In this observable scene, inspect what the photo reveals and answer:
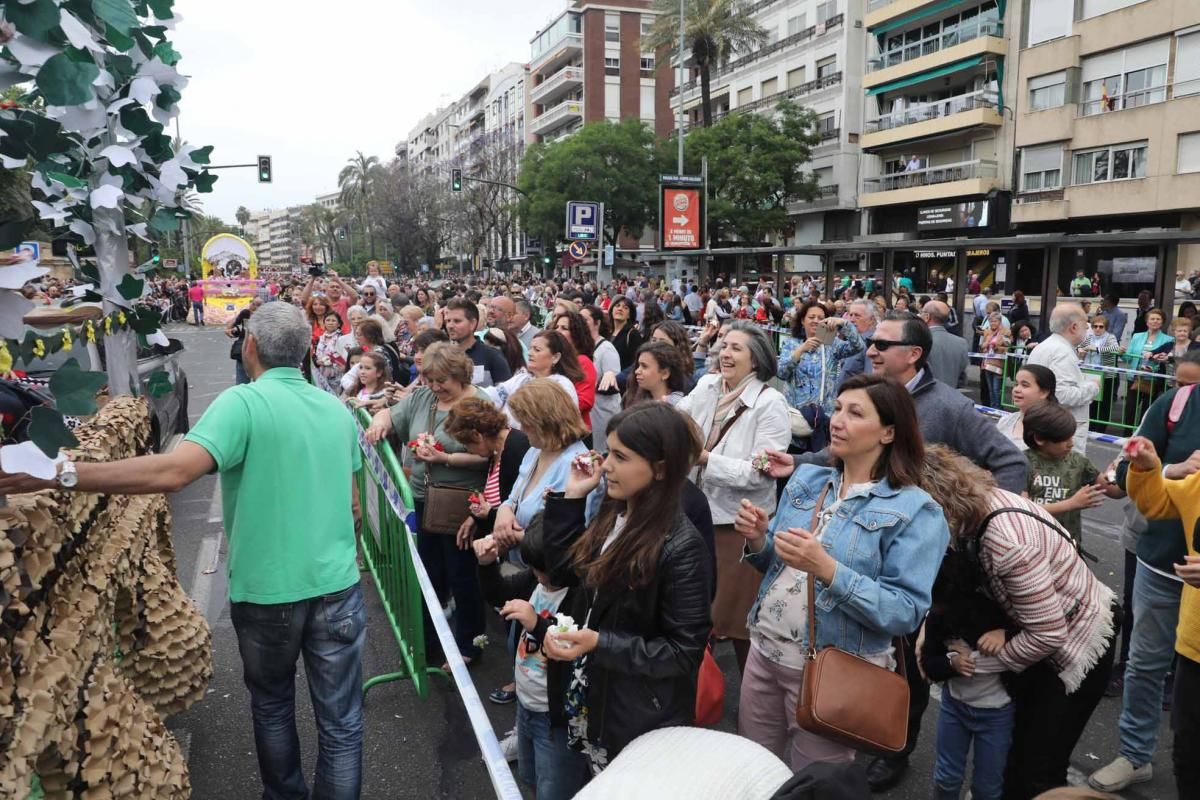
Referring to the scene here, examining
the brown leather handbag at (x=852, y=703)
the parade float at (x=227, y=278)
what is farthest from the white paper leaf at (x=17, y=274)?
the parade float at (x=227, y=278)

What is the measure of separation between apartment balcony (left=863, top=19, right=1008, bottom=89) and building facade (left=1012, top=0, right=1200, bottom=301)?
47.0 inches

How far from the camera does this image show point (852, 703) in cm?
251

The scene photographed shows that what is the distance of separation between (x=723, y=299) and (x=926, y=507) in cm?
1696

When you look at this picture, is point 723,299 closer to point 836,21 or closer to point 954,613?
point 954,613

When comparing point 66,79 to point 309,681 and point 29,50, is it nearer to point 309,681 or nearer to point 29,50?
point 29,50

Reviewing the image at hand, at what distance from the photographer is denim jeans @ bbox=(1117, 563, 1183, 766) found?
11.9 feet

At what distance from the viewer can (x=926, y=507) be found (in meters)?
2.60

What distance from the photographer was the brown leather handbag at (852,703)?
250 centimetres

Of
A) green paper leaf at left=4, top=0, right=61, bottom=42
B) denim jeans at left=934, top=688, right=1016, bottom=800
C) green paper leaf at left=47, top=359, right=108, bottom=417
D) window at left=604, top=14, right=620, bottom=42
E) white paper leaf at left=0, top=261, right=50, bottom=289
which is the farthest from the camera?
window at left=604, top=14, right=620, bottom=42

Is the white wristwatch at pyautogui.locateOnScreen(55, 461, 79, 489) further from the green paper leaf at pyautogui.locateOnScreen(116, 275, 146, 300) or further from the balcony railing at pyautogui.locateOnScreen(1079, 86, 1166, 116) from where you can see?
the balcony railing at pyautogui.locateOnScreen(1079, 86, 1166, 116)

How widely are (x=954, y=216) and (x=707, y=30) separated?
605 inches

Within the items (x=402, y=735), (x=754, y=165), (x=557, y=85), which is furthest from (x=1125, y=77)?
(x=557, y=85)

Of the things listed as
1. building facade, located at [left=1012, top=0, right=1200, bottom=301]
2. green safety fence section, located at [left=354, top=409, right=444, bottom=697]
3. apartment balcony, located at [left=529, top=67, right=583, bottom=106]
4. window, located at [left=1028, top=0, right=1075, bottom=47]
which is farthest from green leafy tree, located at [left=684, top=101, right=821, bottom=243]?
green safety fence section, located at [left=354, top=409, right=444, bottom=697]

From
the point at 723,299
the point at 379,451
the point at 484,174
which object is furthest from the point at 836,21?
the point at 379,451
